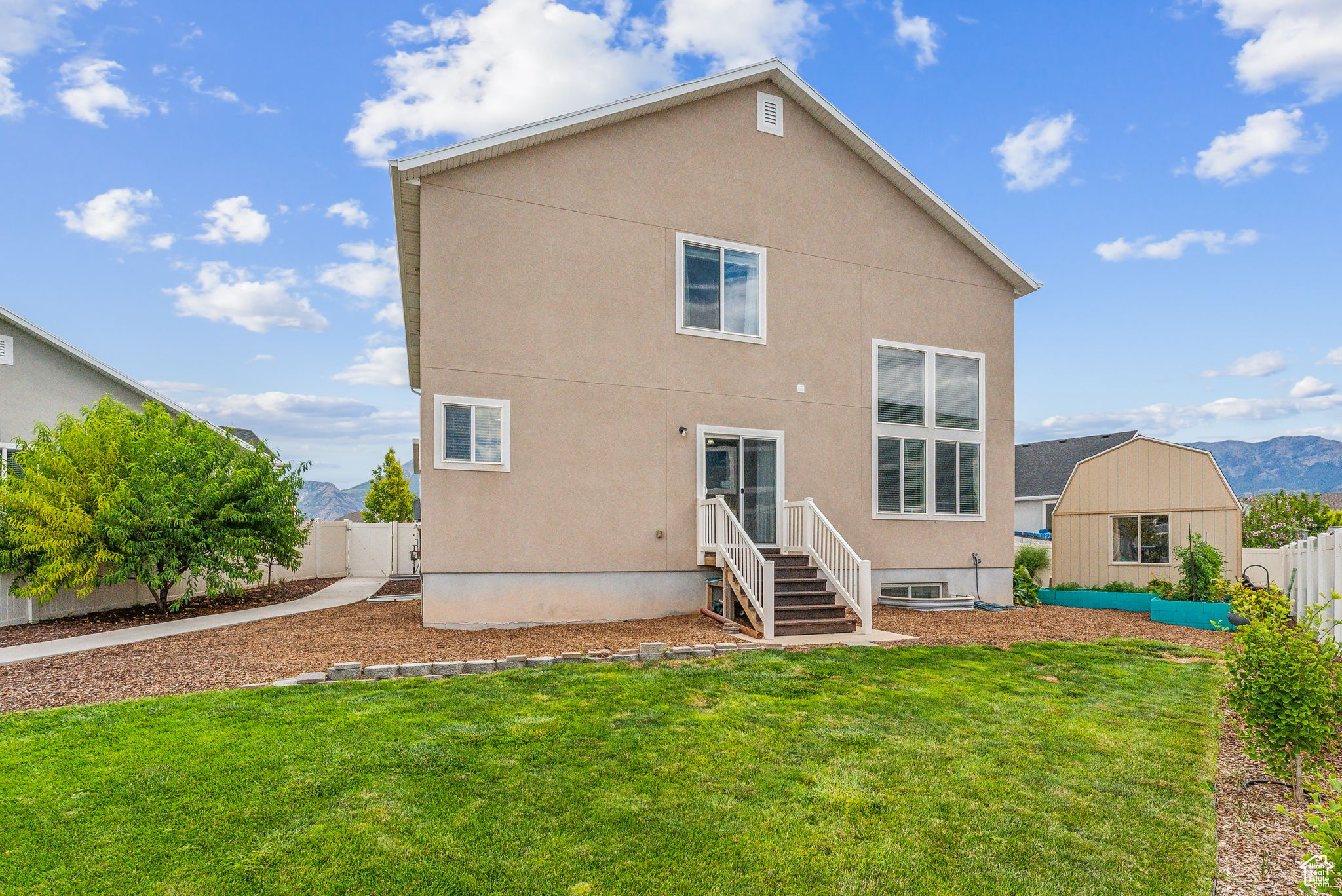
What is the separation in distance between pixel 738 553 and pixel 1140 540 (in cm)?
1115

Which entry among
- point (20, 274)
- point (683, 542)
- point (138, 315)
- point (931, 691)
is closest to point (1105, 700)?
point (931, 691)

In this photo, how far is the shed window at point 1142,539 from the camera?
1620 cm

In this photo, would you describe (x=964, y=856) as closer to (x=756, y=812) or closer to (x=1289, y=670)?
(x=756, y=812)

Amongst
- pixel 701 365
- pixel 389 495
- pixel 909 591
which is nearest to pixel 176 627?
pixel 701 365

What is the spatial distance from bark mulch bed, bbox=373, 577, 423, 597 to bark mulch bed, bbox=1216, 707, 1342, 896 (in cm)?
1373

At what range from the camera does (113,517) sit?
425 inches

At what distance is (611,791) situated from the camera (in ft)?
13.7

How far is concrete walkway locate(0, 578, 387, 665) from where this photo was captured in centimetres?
888

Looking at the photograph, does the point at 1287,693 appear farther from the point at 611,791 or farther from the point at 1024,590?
the point at 1024,590

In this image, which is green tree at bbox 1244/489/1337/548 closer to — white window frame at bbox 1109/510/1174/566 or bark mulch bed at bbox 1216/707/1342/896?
white window frame at bbox 1109/510/1174/566

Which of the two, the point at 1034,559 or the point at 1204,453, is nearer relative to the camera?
the point at 1204,453

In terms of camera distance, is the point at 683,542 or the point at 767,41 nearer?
the point at 683,542

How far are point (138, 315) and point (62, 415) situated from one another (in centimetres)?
868

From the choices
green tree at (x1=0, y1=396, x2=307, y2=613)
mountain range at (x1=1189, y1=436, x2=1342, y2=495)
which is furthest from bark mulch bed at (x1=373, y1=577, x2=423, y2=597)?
mountain range at (x1=1189, y1=436, x2=1342, y2=495)
